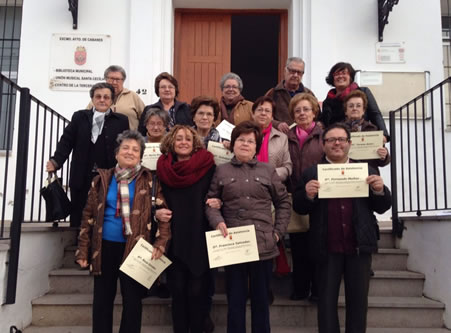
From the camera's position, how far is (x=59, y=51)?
5.73 m

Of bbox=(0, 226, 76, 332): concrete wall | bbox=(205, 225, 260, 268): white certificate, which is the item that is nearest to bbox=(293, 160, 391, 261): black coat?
bbox=(205, 225, 260, 268): white certificate

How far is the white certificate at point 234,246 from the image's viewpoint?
2746 mm

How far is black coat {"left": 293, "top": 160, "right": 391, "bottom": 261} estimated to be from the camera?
281 centimetres

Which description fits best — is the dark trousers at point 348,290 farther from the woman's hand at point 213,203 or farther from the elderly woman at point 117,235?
the elderly woman at point 117,235

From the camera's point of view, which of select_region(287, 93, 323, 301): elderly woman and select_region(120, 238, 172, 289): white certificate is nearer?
select_region(120, 238, 172, 289): white certificate

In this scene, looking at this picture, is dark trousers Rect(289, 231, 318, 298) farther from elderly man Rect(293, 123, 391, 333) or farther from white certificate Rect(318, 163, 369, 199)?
white certificate Rect(318, 163, 369, 199)

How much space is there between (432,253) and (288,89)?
6.39ft

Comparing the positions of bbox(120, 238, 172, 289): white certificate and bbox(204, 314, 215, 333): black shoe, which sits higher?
bbox(120, 238, 172, 289): white certificate

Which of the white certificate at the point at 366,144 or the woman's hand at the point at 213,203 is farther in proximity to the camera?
the white certificate at the point at 366,144

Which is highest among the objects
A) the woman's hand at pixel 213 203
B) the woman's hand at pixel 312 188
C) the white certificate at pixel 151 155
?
the white certificate at pixel 151 155

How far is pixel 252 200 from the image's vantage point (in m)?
2.84

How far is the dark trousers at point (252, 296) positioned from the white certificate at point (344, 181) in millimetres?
634

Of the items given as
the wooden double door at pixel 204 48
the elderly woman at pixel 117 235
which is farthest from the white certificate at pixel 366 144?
the wooden double door at pixel 204 48

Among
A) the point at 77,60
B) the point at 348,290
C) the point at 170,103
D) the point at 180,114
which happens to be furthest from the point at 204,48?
the point at 348,290
